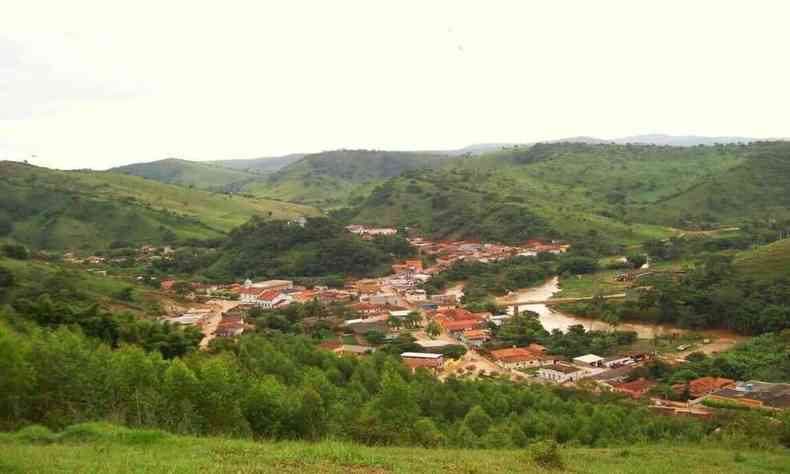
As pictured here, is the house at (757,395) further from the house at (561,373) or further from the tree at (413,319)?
the tree at (413,319)

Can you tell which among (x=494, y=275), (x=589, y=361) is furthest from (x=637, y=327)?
(x=494, y=275)

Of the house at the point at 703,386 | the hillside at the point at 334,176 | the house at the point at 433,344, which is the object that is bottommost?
the house at the point at 433,344

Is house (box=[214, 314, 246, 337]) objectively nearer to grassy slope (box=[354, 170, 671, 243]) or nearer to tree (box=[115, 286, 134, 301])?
tree (box=[115, 286, 134, 301])

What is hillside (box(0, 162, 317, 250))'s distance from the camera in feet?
267

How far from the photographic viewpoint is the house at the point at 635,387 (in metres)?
31.5

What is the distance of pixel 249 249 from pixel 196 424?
5645cm

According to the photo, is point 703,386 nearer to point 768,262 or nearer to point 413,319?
point 413,319

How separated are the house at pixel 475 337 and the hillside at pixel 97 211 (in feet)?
162

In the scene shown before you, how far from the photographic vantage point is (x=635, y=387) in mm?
32531

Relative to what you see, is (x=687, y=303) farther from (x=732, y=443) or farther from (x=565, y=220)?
(x=565, y=220)

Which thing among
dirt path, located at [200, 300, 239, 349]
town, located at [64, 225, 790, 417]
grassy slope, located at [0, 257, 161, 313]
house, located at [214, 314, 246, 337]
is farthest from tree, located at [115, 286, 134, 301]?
house, located at [214, 314, 246, 337]

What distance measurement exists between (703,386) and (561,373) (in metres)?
6.41

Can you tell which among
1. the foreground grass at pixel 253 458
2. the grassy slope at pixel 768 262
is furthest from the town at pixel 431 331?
the grassy slope at pixel 768 262

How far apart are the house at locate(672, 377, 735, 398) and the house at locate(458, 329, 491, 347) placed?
12.6 meters
